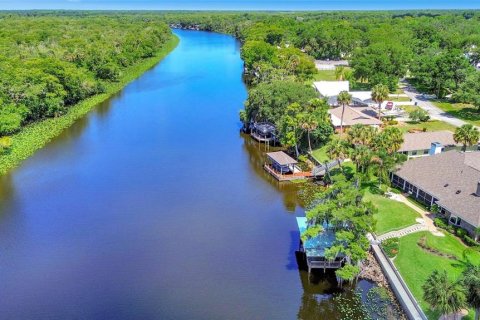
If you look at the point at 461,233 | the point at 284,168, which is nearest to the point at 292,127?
the point at 284,168

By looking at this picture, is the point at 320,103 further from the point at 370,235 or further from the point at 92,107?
the point at 92,107

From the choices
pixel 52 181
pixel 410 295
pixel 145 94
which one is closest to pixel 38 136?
pixel 52 181

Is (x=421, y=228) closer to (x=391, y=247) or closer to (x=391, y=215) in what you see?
(x=391, y=215)

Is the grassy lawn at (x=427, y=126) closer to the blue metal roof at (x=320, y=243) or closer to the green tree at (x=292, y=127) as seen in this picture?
the green tree at (x=292, y=127)

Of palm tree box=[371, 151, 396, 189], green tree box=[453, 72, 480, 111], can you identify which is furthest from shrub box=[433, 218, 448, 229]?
green tree box=[453, 72, 480, 111]

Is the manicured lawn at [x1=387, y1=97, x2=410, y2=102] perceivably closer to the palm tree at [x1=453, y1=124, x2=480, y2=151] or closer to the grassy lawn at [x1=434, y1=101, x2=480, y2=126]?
the grassy lawn at [x1=434, y1=101, x2=480, y2=126]

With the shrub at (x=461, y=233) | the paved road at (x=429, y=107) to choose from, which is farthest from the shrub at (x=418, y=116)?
the shrub at (x=461, y=233)
